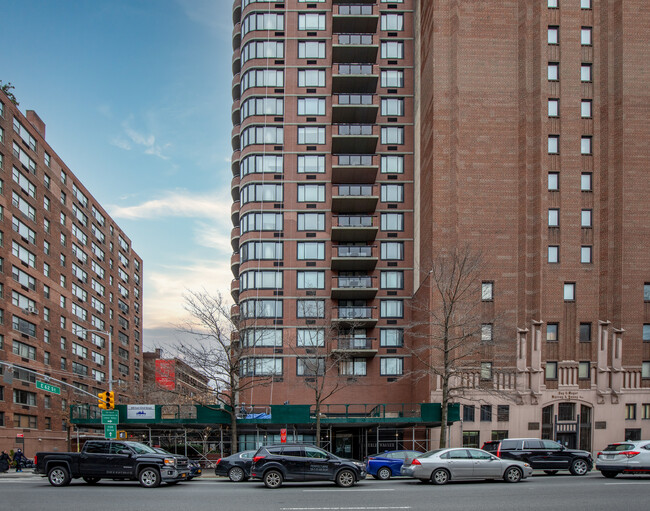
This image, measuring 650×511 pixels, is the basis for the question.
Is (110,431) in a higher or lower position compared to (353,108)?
lower

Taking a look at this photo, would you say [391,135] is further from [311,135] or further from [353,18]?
[353,18]

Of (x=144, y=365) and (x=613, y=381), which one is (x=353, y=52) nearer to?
(x=613, y=381)

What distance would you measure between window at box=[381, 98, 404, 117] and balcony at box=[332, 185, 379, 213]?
7720mm

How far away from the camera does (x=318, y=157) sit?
57.9 m

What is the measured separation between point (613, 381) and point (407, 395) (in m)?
16.1

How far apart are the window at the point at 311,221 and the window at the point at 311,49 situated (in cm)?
1459

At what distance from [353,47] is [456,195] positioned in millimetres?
17529

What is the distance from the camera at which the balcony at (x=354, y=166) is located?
55.7m

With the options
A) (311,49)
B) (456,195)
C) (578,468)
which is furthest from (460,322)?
(311,49)

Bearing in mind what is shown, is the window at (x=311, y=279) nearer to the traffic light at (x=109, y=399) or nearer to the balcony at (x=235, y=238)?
the balcony at (x=235, y=238)

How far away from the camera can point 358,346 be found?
54.2m

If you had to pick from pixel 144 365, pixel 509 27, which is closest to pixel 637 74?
pixel 509 27

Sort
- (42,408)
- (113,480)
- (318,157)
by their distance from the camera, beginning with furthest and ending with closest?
1. (42,408)
2. (318,157)
3. (113,480)

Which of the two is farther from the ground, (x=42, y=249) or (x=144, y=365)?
(x=42, y=249)
